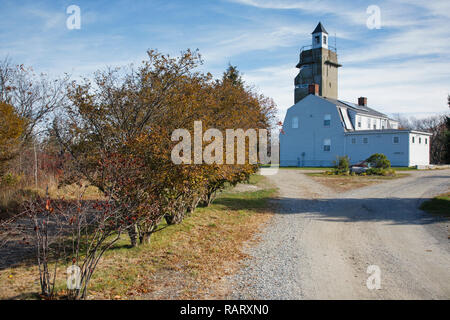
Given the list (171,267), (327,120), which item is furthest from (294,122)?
(171,267)

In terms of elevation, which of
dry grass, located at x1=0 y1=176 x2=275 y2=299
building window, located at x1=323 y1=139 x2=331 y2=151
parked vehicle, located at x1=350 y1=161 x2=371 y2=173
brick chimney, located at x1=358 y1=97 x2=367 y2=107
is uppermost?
brick chimney, located at x1=358 y1=97 x2=367 y2=107

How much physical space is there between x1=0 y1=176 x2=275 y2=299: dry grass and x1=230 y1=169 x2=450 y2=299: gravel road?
0.52 metres

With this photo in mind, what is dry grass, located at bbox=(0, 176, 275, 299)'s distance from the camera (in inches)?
225

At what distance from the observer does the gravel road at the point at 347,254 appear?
18.7 feet

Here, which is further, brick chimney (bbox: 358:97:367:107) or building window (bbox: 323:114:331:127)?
brick chimney (bbox: 358:97:367:107)

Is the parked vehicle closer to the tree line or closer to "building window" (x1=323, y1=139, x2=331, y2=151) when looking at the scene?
"building window" (x1=323, y1=139, x2=331, y2=151)

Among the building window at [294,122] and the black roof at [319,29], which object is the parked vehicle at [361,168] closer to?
the building window at [294,122]

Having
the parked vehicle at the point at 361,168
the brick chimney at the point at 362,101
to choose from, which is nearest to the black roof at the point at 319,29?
the brick chimney at the point at 362,101

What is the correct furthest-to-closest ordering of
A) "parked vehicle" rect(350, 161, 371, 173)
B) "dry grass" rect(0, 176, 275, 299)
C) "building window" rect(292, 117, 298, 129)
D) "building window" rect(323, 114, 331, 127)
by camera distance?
"building window" rect(292, 117, 298, 129) → "building window" rect(323, 114, 331, 127) → "parked vehicle" rect(350, 161, 371, 173) → "dry grass" rect(0, 176, 275, 299)

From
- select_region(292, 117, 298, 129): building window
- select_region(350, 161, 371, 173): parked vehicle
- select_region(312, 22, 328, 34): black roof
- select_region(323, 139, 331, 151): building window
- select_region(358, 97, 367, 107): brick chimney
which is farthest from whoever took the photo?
select_region(312, 22, 328, 34): black roof

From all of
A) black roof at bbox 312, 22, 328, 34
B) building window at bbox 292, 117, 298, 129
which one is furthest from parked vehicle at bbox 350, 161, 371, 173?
black roof at bbox 312, 22, 328, 34

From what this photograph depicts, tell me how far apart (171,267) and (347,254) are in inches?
153

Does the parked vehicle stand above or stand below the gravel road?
above

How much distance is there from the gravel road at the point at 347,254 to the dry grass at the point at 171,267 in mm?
522
